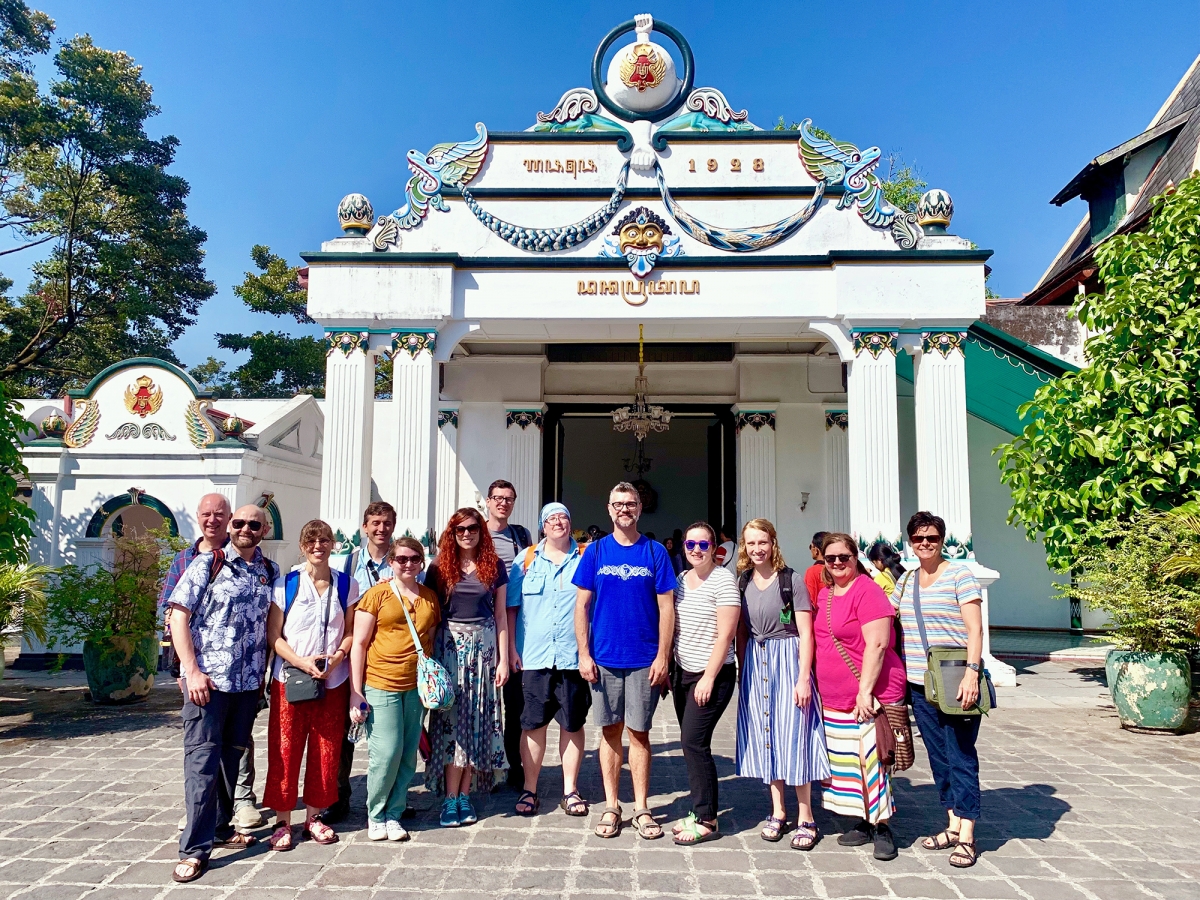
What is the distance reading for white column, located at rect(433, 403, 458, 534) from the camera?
11.8m

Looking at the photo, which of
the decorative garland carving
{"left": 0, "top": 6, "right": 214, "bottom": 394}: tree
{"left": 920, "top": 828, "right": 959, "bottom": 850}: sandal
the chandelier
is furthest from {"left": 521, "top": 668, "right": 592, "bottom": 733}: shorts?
{"left": 0, "top": 6, "right": 214, "bottom": 394}: tree

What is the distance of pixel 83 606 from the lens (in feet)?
24.0

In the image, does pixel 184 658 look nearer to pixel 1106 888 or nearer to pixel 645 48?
pixel 1106 888

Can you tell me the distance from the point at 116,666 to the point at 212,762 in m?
4.51

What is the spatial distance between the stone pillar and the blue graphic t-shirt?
5405mm

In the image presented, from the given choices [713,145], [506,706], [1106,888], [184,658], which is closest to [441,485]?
[713,145]

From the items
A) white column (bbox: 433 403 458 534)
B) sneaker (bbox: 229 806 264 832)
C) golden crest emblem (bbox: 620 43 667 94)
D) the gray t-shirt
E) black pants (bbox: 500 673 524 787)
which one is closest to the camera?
the gray t-shirt

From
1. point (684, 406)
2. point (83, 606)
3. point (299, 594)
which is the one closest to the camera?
point (299, 594)

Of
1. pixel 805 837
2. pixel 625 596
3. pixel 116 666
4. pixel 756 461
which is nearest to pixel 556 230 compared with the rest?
pixel 756 461

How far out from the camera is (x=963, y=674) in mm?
3869

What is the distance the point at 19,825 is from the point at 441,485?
25.2 feet

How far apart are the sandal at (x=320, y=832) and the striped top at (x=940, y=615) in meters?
2.93

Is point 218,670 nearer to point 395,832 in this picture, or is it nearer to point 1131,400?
point 395,832

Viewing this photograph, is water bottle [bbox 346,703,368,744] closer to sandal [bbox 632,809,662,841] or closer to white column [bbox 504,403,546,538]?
sandal [bbox 632,809,662,841]
